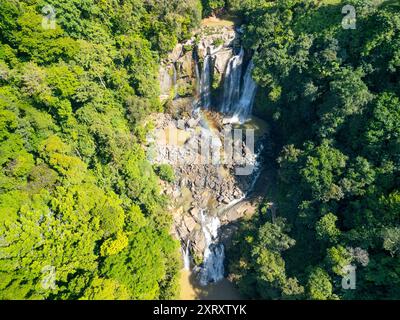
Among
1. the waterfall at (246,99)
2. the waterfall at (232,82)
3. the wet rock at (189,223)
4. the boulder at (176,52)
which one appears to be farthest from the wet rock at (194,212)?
the boulder at (176,52)

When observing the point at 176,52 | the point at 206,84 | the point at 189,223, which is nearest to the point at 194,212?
the point at 189,223

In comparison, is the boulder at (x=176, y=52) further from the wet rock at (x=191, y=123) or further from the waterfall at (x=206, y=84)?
the wet rock at (x=191, y=123)

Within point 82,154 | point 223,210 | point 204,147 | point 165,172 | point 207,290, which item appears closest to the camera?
point 82,154

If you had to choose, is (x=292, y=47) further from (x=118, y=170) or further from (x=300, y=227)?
(x=118, y=170)

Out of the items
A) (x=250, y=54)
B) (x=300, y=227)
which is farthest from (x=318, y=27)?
(x=300, y=227)

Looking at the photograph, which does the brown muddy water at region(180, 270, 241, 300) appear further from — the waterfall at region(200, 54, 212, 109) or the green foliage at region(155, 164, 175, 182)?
the waterfall at region(200, 54, 212, 109)

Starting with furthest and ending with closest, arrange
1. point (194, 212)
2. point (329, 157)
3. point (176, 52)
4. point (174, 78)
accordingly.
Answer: point (174, 78), point (176, 52), point (194, 212), point (329, 157)

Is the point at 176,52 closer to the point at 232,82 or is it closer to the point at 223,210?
the point at 232,82
